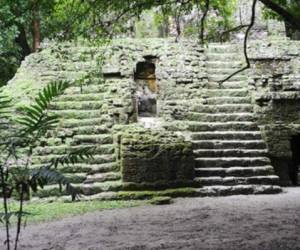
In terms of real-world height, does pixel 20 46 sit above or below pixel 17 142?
above

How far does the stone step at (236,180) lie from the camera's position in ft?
30.1

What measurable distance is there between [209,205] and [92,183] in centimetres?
229

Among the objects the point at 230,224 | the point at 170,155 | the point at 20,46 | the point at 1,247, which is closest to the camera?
the point at 1,247

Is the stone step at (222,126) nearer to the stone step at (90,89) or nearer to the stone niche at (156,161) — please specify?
the stone niche at (156,161)

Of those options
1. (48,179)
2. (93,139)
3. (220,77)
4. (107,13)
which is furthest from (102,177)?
(48,179)

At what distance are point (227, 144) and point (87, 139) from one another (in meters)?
2.78

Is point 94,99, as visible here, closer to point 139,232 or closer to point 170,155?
point 170,155

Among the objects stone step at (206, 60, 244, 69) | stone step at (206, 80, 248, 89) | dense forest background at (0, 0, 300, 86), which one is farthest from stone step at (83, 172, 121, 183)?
stone step at (206, 60, 244, 69)

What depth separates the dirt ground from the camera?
4914 mm

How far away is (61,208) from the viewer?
309 inches

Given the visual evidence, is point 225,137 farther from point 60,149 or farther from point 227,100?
point 60,149

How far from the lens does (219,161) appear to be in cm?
966

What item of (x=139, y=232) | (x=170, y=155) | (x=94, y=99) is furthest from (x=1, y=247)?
(x=94, y=99)

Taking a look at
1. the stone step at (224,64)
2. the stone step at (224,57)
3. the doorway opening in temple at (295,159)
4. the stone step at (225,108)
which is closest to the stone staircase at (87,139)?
the stone step at (225,108)
